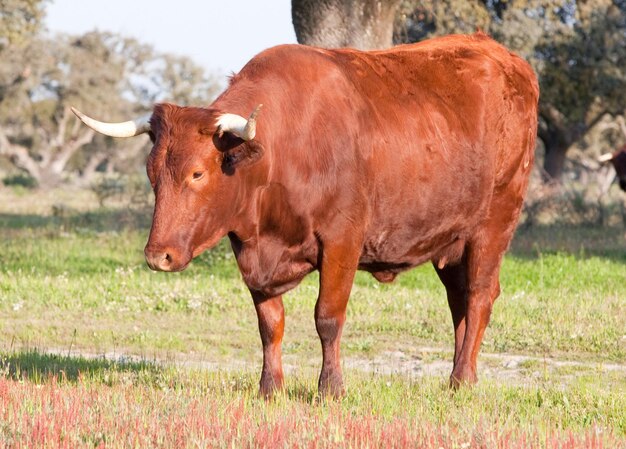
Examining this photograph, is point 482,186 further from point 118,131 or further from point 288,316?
point 288,316

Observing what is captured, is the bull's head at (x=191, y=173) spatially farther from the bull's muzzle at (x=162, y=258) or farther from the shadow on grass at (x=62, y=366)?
the shadow on grass at (x=62, y=366)

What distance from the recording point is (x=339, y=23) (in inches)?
620

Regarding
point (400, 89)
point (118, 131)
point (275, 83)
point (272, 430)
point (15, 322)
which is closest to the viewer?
point (272, 430)

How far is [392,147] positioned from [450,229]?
0.97 metres

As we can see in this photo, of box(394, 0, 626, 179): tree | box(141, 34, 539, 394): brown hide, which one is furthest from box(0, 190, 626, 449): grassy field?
box(394, 0, 626, 179): tree

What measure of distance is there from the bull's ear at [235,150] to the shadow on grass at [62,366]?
196 centimetres

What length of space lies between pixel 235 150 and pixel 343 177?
82cm

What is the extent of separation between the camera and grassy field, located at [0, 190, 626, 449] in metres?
5.69

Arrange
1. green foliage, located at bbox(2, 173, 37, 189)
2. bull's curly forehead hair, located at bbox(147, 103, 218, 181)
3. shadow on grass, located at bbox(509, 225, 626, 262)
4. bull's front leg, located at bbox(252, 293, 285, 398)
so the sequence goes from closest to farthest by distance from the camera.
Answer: bull's curly forehead hair, located at bbox(147, 103, 218, 181), bull's front leg, located at bbox(252, 293, 285, 398), shadow on grass, located at bbox(509, 225, 626, 262), green foliage, located at bbox(2, 173, 37, 189)

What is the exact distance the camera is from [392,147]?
7465 millimetres

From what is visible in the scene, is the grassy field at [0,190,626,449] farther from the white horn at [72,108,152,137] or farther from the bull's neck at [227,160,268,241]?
the white horn at [72,108,152,137]

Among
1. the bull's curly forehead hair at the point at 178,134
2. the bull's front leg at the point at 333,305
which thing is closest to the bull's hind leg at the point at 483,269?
the bull's front leg at the point at 333,305

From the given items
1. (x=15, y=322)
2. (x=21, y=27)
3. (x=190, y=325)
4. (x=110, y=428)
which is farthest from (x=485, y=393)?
(x=21, y=27)

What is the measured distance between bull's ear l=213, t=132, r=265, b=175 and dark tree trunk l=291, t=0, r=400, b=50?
30.4 feet
